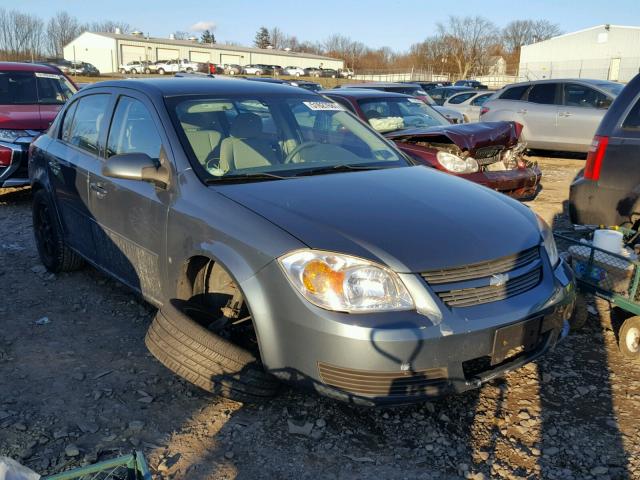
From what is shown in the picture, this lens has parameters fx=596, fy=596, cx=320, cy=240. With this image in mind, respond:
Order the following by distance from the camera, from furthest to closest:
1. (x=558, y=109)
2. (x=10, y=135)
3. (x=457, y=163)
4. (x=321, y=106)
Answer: (x=558, y=109), (x=10, y=135), (x=457, y=163), (x=321, y=106)

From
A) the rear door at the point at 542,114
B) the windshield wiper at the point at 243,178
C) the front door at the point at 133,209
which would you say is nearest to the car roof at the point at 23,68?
the front door at the point at 133,209

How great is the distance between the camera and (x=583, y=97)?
450 inches

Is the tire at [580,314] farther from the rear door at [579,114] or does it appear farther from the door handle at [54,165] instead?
the rear door at [579,114]

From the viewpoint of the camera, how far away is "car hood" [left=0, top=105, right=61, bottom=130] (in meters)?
7.95

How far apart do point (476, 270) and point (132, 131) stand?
2.37 meters

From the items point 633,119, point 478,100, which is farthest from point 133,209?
point 478,100

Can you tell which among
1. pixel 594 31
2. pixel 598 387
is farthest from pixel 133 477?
pixel 594 31

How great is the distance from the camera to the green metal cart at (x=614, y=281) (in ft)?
11.8

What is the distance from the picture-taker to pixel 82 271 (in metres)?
5.18

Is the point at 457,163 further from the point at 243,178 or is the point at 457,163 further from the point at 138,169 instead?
the point at 138,169

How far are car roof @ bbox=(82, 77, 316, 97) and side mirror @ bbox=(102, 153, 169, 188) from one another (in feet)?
1.93

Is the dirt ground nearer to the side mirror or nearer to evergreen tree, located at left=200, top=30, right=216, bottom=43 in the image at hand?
the side mirror

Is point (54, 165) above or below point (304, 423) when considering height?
above

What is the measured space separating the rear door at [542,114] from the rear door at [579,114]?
0.46 ft
